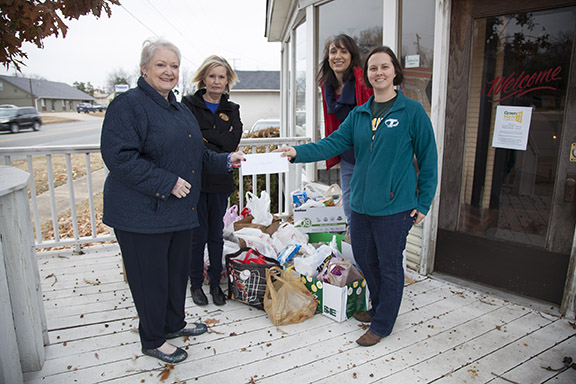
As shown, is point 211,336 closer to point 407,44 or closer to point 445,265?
point 445,265

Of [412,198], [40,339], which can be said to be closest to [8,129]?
[40,339]

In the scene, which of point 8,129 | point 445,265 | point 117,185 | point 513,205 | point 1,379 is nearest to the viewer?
point 1,379

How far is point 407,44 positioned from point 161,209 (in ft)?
8.48

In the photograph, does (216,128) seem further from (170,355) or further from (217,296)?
(170,355)

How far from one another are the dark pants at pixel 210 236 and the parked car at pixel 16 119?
17.1 meters

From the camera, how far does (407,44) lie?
3.27m

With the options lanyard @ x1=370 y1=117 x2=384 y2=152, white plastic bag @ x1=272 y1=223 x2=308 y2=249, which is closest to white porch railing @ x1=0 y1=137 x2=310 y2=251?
white plastic bag @ x1=272 y1=223 x2=308 y2=249

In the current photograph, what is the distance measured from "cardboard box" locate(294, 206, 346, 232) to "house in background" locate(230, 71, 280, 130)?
24848 millimetres

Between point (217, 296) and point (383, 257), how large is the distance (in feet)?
4.21

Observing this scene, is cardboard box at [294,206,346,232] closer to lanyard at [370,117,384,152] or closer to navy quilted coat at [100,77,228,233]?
lanyard at [370,117,384,152]

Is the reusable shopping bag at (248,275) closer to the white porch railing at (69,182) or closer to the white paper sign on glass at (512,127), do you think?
the white porch railing at (69,182)

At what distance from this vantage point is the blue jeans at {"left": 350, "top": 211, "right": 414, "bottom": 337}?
6.93 feet

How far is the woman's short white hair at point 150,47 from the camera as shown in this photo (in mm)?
1838

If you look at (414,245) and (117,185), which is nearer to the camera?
(117,185)
